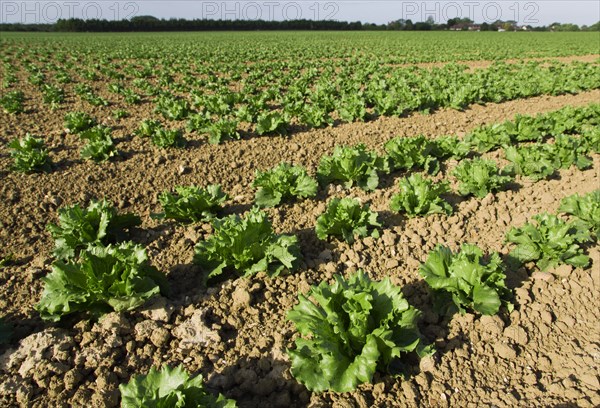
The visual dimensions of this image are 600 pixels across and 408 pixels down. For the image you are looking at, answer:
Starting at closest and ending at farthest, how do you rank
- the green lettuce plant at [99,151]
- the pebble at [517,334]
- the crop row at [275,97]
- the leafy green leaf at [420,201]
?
the pebble at [517,334]
the leafy green leaf at [420,201]
the green lettuce plant at [99,151]
the crop row at [275,97]

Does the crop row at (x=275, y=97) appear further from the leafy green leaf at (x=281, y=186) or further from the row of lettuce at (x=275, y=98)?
the leafy green leaf at (x=281, y=186)

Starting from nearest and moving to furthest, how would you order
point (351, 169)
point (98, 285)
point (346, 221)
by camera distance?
1. point (98, 285)
2. point (346, 221)
3. point (351, 169)

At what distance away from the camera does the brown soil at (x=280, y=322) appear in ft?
11.6

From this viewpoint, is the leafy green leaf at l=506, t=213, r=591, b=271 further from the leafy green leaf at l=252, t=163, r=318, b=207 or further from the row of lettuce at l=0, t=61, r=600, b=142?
the row of lettuce at l=0, t=61, r=600, b=142

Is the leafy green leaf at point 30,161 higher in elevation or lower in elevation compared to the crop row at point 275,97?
lower

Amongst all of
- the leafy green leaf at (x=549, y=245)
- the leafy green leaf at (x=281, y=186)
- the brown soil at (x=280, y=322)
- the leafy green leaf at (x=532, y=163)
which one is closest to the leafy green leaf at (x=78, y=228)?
the brown soil at (x=280, y=322)

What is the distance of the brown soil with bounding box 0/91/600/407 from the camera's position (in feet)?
11.6

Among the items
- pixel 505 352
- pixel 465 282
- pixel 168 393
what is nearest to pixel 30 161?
pixel 168 393

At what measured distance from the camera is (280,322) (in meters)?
4.30

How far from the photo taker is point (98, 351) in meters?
3.86

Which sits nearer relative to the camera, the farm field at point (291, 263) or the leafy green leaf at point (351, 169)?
A: the farm field at point (291, 263)

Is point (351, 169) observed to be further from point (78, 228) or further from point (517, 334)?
point (78, 228)

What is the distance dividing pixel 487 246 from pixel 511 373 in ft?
7.68

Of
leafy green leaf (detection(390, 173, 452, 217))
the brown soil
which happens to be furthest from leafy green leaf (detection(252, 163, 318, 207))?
leafy green leaf (detection(390, 173, 452, 217))
